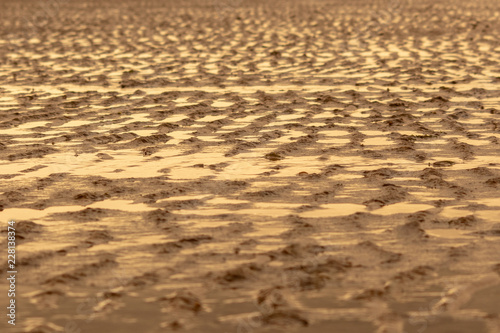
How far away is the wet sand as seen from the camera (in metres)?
5.48

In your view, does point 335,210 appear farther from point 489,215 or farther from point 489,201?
point 489,201

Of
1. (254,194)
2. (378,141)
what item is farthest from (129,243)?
(378,141)

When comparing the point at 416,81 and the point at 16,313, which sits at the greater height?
the point at 16,313

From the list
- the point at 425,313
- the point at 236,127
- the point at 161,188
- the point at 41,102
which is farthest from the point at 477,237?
the point at 41,102

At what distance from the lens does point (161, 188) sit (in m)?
8.30

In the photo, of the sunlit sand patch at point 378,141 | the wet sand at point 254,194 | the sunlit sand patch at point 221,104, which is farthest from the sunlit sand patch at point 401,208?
the sunlit sand patch at point 221,104

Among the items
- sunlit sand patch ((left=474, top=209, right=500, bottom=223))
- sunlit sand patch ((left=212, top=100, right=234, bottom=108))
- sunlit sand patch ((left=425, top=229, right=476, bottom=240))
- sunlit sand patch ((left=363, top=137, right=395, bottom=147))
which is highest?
sunlit sand patch ((left=425, top=229, right=476, bottom=240))

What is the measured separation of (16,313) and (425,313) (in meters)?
2.54

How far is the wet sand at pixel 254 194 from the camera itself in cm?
548

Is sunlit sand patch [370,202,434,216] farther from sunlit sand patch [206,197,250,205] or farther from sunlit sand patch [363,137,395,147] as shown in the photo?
sunlit sand patch [363,137,395,147]

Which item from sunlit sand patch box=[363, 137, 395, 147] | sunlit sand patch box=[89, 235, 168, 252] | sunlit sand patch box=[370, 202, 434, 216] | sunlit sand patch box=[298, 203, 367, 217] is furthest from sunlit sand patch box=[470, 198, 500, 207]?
sunlit sand patch box=[89, 235, 168, 252]

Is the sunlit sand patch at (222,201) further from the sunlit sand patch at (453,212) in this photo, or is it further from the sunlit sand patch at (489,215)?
the sunlit sand patch at (489,215)

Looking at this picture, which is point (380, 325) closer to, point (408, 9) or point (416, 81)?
point (416, 81)

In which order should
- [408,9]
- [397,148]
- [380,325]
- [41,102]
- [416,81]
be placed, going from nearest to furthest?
[380,325], [397,148], [41,102], [416,81], [408,9]
